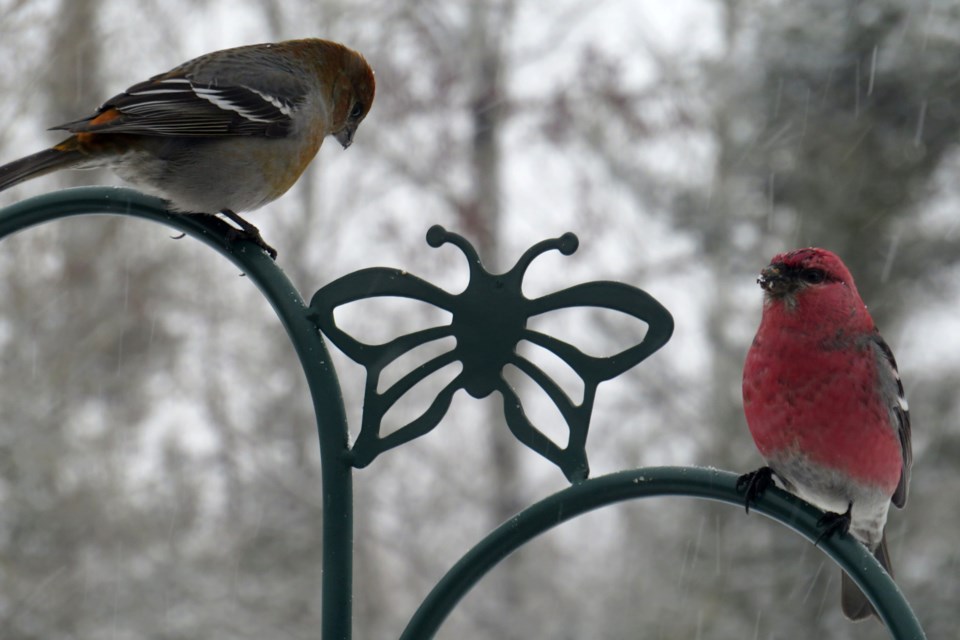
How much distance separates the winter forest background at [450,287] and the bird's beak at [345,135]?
14.8 ft

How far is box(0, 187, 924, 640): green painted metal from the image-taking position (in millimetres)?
1912

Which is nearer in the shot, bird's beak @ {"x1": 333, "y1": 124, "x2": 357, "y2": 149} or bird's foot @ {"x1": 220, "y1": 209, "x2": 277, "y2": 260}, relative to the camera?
bird's foot @ {"x1": 220, "y1": 209, "x2": 277, "y2": 260}

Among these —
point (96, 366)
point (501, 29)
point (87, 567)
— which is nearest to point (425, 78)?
point (501, 29)

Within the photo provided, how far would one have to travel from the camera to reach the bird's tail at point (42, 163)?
2254 millimetres

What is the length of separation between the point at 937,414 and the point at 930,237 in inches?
43.2

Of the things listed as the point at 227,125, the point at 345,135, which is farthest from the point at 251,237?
the point at 345,135

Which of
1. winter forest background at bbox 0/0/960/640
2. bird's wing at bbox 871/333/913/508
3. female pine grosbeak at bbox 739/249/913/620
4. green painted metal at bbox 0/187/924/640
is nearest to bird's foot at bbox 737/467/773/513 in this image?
green painted metal at bbox 0/187/924/640

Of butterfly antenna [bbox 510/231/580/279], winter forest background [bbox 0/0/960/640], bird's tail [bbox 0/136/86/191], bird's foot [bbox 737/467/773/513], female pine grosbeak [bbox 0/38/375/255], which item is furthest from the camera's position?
winter forest background [bbox 0/0/960/640]

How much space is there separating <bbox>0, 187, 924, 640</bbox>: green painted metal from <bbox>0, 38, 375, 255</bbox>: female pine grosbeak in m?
0.48

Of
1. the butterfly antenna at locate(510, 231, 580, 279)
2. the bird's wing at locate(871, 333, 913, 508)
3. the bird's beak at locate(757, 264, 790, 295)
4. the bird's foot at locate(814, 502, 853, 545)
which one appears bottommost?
the bird's foot at locate(814, 502, 853, 545)

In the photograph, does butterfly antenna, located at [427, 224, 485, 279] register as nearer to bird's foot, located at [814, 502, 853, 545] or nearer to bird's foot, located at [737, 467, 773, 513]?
bird's foot, located at [737, 467, 773, 513]

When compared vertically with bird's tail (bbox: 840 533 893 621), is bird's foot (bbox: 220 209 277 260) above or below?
above

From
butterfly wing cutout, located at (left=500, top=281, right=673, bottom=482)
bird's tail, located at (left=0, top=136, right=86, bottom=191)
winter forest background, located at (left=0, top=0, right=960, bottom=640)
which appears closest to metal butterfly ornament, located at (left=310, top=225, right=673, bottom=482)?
butterfly wing cutout, located at (left=500, top=281, right=673, bottom=482)

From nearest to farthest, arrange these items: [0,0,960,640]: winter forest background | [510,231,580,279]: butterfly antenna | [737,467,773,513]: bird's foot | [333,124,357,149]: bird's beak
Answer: [510,231,580,279]: butterfly antenna → [737,467,773,513]: bird's foot → [333,124,357,149]: bird's beak → [0,0,960,640]: winter forest background
